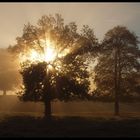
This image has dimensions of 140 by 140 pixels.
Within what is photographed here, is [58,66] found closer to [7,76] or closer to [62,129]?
[62,129]

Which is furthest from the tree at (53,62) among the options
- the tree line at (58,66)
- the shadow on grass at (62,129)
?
the shadow on grass at (62,129)

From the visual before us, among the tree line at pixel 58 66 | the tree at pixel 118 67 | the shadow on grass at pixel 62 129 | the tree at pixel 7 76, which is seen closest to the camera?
the shadow on grass at pixel 62 129

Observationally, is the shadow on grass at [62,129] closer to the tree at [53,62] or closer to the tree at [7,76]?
the tree at [53,62]

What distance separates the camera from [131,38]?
71.8 meters

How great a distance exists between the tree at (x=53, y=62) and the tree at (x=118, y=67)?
10.4 meters

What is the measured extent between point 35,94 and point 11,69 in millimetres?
83568

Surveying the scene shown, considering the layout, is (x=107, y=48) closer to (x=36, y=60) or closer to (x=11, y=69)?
(x=36, y=60)

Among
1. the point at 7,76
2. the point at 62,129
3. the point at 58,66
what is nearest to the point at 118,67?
the point at 58,66

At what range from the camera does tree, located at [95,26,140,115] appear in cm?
7038

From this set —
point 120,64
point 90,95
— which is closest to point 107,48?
point 120,64

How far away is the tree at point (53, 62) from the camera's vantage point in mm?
57250

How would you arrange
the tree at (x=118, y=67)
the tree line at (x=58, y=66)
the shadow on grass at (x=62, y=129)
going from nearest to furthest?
1. the shadow on grass at (x=62, y=129)
2. the tree line at (x=58, y=66)
3. the tree at (x=118, y=67)

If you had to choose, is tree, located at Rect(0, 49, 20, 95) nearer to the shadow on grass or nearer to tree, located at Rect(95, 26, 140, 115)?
tree, located at Rect(95, 26, 140, 115)

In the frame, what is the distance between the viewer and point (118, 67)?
70.9 m
